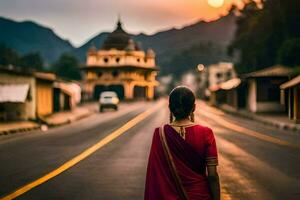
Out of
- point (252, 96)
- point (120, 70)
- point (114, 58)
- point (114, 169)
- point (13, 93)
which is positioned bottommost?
point (114, 169)

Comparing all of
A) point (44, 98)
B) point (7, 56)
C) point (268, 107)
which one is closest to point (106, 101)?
point (44, 98)

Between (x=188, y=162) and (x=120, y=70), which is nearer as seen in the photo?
(x=188, y=162)

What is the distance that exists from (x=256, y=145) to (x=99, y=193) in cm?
1160

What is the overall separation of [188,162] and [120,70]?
11192 cm

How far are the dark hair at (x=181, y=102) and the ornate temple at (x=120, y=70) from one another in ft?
343

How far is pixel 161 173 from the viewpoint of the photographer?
4.29 metres

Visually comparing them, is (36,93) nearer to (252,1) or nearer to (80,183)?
(80,183)

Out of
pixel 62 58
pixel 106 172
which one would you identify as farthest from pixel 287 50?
pixel 62 58

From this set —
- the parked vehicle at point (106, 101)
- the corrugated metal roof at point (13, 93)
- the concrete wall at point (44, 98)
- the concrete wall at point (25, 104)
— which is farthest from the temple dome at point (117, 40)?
the corrugated metal roof at point (13, 93)

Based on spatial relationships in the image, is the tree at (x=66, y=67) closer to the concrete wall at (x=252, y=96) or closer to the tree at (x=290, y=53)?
the tree at (x=290, y=53)

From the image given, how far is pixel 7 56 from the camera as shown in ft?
365

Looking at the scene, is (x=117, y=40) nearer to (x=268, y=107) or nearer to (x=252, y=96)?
(x=252, y=96)

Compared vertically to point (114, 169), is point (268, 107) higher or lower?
higher

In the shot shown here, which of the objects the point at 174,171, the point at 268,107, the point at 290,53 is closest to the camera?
the point at 174,171
